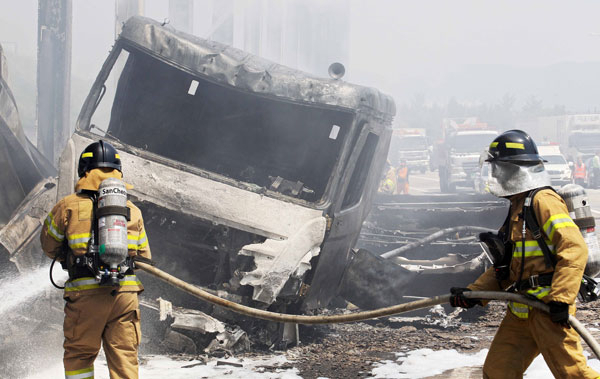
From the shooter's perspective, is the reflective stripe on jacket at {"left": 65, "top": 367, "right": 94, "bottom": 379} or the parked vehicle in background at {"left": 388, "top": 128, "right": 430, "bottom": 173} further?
the parked vehicle in background at {"left": 388, "top": 128, "right": 430, "bottom": 173}

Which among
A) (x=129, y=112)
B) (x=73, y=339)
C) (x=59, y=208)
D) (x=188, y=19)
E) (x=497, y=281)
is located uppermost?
(x=188, y=19)

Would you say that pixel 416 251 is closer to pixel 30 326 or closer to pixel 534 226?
pixel 30 326

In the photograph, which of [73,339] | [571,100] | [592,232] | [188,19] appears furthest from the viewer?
[571,100]

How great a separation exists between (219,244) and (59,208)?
6.53 ft

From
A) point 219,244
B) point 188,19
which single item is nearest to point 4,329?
point 219,244

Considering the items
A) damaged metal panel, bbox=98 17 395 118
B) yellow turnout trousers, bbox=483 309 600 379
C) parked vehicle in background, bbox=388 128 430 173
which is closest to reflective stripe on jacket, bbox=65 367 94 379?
yellow turnout trousers, bbox=483 309 600 379

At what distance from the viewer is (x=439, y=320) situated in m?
7.24

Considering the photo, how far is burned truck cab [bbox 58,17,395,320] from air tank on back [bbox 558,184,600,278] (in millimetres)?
2418

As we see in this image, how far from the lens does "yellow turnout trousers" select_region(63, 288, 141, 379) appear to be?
3795 mm

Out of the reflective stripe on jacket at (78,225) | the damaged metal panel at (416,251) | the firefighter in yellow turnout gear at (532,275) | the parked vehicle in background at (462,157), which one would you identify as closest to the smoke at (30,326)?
the reflective stripe on jacket at (78,225)

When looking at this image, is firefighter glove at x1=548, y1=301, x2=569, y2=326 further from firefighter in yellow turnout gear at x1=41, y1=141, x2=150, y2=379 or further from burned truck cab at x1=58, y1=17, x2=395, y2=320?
burned truck cab at x1=58, y1=17, x2=395, y2=320

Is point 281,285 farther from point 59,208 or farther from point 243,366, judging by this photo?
point 59,208

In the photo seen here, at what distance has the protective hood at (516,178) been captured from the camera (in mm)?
3584

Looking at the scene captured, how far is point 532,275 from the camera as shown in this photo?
3420 mm
